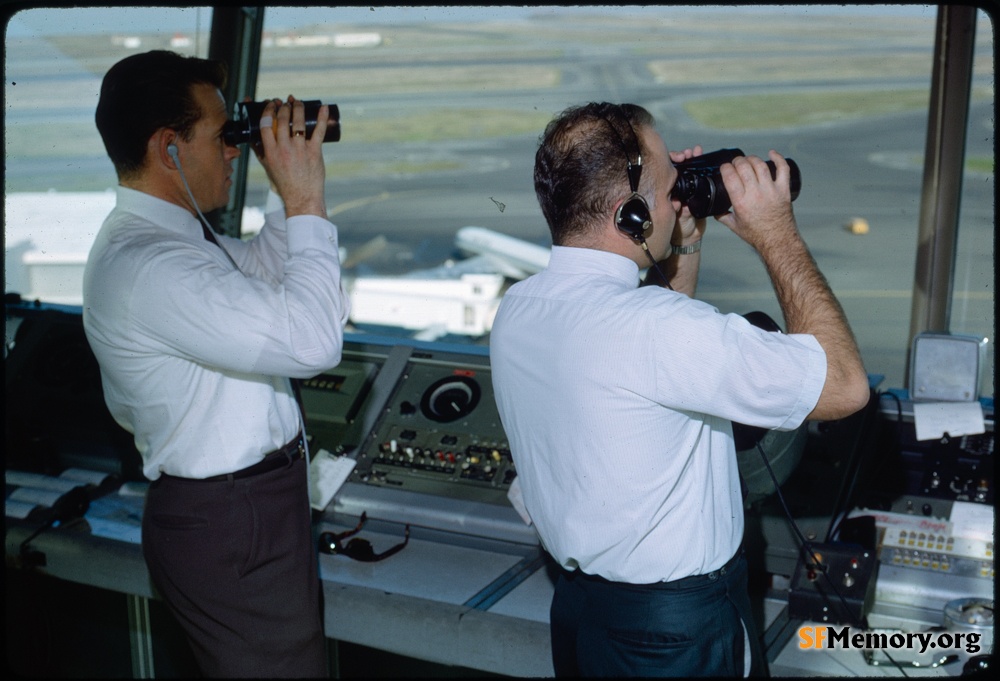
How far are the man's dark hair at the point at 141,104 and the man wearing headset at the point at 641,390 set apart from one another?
699 millimetres

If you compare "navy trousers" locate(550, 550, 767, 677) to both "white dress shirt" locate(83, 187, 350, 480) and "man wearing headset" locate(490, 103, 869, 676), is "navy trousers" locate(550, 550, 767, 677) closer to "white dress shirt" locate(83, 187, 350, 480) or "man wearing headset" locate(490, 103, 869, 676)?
"man wearing headset" locate(490, 103, 869, 676)

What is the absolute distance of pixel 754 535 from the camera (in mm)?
1967

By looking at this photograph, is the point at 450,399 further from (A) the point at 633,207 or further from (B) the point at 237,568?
(A) the point at 633,207

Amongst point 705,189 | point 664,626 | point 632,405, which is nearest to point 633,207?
point 705,189

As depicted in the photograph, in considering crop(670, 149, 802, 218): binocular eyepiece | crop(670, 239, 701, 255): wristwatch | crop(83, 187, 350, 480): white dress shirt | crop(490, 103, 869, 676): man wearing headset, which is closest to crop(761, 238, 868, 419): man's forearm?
crop(490, 103, 869, 676): man wearing headset

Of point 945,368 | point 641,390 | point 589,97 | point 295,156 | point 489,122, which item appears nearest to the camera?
point 641,390

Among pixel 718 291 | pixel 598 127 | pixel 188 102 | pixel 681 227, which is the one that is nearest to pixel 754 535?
pixel 681 227

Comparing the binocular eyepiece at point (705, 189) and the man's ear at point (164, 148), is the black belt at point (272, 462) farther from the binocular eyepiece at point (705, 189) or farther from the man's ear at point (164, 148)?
the binocular eyepiece at point (705, 189)

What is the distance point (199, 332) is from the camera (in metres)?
1.48

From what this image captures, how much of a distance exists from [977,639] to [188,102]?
1.69 m

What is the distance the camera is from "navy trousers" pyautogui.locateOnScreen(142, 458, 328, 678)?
163 centimetres

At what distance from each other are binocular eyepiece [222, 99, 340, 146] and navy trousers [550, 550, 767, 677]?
0.86m

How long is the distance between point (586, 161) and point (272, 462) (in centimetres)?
81

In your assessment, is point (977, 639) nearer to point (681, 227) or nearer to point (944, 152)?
point (681, 227)
